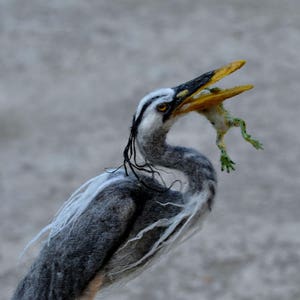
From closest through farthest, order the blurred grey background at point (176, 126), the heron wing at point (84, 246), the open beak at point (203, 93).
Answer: the open beak at point (203, 93) → the heron wing at point (84, 246) → the blurred grey background at point (176, 126)

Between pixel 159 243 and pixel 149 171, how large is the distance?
1.01 feet

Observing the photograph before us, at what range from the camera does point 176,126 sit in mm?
7668

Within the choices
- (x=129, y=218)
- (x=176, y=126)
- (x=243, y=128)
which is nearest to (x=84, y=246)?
(x=129, y=218)

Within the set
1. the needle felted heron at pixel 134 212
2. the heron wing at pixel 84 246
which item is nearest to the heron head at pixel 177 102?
the needle felted heron at pixel 134 212

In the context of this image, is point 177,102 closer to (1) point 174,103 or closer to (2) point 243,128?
(1) point 174,103

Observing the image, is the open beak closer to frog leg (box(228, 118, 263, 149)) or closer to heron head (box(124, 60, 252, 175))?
heron head (box(124, 60, 252, 175))

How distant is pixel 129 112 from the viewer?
7887mm

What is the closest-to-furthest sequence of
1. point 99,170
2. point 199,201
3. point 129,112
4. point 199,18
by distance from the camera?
point 199,201
point 99,170
point 129,112
point 199,18

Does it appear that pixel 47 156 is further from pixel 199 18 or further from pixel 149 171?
pixel 149 171

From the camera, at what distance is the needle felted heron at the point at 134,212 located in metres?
3.38

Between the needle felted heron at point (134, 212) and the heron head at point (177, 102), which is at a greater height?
the heron head at point (177, 102)

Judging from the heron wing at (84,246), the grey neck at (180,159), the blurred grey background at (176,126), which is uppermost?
the grey neck at (180,159)

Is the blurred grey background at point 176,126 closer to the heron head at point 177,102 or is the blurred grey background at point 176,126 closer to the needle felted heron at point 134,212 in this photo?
the needle felted heron at point 134,212

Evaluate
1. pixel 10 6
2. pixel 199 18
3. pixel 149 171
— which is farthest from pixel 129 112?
pixel 149 171
